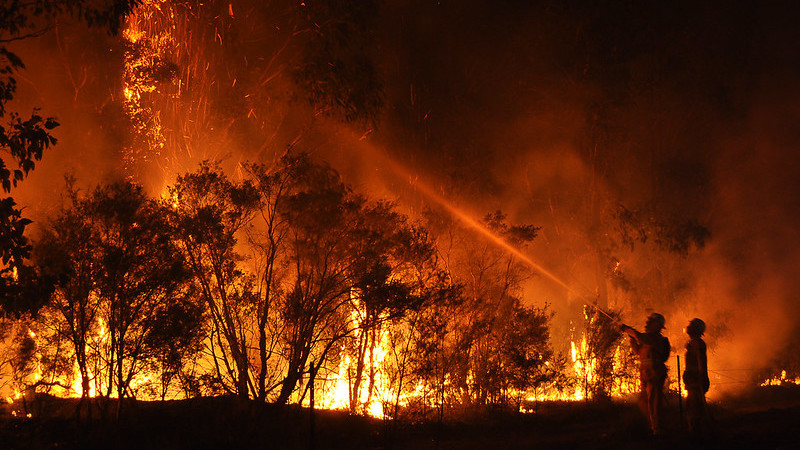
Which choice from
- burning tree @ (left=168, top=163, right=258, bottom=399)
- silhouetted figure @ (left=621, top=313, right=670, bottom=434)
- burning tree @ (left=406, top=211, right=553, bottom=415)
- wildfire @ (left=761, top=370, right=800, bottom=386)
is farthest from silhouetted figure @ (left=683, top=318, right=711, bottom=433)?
wildfire @ (left=761, top=370, right=800, bottom=386)

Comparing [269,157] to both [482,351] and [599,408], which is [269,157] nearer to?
[482,351]

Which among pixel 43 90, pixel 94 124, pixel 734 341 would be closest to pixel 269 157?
pixel 94 124

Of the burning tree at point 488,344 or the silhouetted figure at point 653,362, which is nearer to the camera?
the silhouetted figure at point 653,362

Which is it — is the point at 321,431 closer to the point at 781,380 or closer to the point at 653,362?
the point at 653,362

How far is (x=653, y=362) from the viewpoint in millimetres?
10250

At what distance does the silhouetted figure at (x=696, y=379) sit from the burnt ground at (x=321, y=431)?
0.33 metres

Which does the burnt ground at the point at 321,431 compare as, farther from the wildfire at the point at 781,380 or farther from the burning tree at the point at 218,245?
the wildfire at the point at 781,380

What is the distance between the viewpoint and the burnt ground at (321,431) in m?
9.54

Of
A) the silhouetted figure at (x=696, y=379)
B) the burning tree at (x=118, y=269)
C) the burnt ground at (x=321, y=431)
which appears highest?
the burning tree at (x=118, y=269)

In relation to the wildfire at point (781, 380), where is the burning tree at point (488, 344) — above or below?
above

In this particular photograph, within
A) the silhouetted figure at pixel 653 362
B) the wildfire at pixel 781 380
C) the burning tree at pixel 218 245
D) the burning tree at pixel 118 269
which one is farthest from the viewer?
the wildfire at pixel 781 380

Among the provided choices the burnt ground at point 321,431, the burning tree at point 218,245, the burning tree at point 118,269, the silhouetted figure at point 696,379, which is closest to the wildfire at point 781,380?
the burnt ground at point 321,431

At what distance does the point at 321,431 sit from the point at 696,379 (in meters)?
6.06

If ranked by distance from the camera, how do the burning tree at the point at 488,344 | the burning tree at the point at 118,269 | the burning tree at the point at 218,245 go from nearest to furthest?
the burning tree at the point at 118,269, the burning tree at the point at 218,245, the burning tree at the point at 488,344
